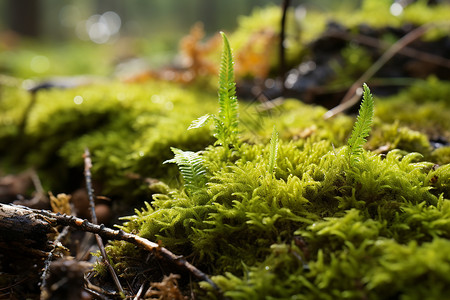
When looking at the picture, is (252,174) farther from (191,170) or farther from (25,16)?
(25,16)

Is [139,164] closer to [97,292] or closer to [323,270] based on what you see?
[97,292]

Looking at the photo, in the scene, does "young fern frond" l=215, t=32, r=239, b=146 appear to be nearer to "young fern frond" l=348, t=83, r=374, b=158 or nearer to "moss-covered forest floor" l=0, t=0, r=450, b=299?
"moss-covered forest floor" l=0, t=0, r=450, b=299

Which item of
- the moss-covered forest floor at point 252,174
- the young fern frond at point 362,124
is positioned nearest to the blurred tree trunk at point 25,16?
the moss-covered forest floor at point 252,174

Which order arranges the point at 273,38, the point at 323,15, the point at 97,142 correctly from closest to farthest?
the point at 97,142 < the point at 273,38 < the point at 323,15

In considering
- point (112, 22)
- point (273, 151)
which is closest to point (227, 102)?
point (273, 151)

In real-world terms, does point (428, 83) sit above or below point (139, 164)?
above

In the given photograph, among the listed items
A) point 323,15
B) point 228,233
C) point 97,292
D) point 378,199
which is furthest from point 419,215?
point 323,15

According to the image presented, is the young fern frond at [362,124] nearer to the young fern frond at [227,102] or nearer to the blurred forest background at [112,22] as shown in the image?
the young fern frond at [227,102]

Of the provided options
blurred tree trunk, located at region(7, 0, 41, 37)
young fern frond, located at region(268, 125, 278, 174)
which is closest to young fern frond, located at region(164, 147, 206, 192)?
young fern frond, located at region(268, 125, 278, 174)
